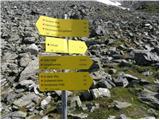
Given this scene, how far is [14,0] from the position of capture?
50.1m

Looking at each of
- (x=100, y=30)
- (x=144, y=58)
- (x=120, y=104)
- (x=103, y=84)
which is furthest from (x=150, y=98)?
(x=100, y=30)

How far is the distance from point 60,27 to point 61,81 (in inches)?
53.1

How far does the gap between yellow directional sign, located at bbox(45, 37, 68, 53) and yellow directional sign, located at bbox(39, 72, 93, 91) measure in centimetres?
58

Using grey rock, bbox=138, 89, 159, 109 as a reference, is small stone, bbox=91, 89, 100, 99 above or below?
above

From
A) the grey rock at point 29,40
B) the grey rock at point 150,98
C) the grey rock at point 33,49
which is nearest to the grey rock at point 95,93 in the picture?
the grey rock at point 150,98

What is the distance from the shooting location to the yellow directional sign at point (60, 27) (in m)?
10.1

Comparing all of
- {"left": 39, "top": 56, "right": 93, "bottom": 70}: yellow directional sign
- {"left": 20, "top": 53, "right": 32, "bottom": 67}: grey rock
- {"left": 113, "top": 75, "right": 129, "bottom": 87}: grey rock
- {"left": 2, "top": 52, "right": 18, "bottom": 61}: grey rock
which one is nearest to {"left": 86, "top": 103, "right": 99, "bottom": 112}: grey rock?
{"left": 113, "top": 75, "right": 129, "bottom": 87}: grey rock

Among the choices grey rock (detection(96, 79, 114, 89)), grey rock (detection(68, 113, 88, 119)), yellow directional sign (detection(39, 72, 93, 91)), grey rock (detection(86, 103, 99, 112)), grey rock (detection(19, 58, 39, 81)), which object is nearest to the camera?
yellow directional sign (detection(39, 72, 93, 91))

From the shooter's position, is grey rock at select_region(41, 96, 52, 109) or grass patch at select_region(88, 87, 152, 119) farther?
grey rock at select_region(41, 96, 52, 109)

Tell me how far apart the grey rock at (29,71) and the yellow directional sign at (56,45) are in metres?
8.99

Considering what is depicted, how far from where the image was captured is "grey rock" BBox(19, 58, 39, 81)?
19223mm

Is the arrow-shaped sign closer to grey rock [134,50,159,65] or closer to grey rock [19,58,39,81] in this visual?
grey rock [19,58,39,81]

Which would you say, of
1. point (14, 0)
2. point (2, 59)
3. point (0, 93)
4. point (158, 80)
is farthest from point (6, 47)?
point (14, 0)

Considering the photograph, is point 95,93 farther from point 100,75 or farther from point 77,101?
point 100,75
